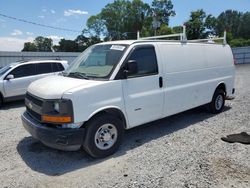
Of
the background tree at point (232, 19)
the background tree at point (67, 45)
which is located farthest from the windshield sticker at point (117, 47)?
the background tree at point (232, 19)

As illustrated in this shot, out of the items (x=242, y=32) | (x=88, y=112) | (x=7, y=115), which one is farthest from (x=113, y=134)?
(x=242, y=32)

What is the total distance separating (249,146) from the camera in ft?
16.7

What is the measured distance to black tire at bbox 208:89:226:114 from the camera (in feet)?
24.5

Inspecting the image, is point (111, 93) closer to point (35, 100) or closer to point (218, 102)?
point (35, 100)

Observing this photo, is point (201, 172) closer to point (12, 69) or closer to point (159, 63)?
point (159, 63)

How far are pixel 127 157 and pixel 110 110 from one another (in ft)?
3.04

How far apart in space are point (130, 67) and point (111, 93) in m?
0.61

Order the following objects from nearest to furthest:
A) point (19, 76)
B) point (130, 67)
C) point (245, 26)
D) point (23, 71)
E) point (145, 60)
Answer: point (130, 67), point (145, 60), point (19, 76), point (23, 71), point (245, 26)

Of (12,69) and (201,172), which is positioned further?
(12,69)

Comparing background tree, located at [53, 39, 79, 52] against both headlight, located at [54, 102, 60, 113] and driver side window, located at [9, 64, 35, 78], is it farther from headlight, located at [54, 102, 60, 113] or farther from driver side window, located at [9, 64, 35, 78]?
headlight, located at [54, 102, 60, 113]

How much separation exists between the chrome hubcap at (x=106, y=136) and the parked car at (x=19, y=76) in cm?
604

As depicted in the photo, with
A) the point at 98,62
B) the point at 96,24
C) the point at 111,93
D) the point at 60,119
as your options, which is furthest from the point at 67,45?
the point at 60,119

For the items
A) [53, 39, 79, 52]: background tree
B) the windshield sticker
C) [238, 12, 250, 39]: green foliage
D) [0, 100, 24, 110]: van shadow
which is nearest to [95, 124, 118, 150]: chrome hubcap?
the windshield sticker

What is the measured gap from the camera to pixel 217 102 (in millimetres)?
7637
